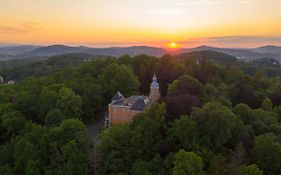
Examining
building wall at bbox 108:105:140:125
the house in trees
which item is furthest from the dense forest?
building wall at bbox 108:105:140:125

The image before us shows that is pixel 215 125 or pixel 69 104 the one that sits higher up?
pixel 215 125

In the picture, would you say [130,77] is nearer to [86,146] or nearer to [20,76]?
[86,146]

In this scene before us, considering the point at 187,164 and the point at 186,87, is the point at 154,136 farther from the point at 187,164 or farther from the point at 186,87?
the point at 186,87

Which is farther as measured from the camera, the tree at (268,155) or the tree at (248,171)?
the tree at (268,155)

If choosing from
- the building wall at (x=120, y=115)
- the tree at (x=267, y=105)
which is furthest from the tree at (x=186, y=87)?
the tree at (x=267, y=105)

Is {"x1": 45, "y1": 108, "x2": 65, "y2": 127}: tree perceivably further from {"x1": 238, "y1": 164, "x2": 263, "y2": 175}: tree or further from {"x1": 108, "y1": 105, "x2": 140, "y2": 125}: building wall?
{"x1": 238, "y1": 164, "x2": 263, "y2": 175}: tree

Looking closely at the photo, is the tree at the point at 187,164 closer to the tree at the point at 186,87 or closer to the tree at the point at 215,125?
the tree at the point at 215,125

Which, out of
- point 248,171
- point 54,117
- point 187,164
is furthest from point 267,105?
point 54,117
